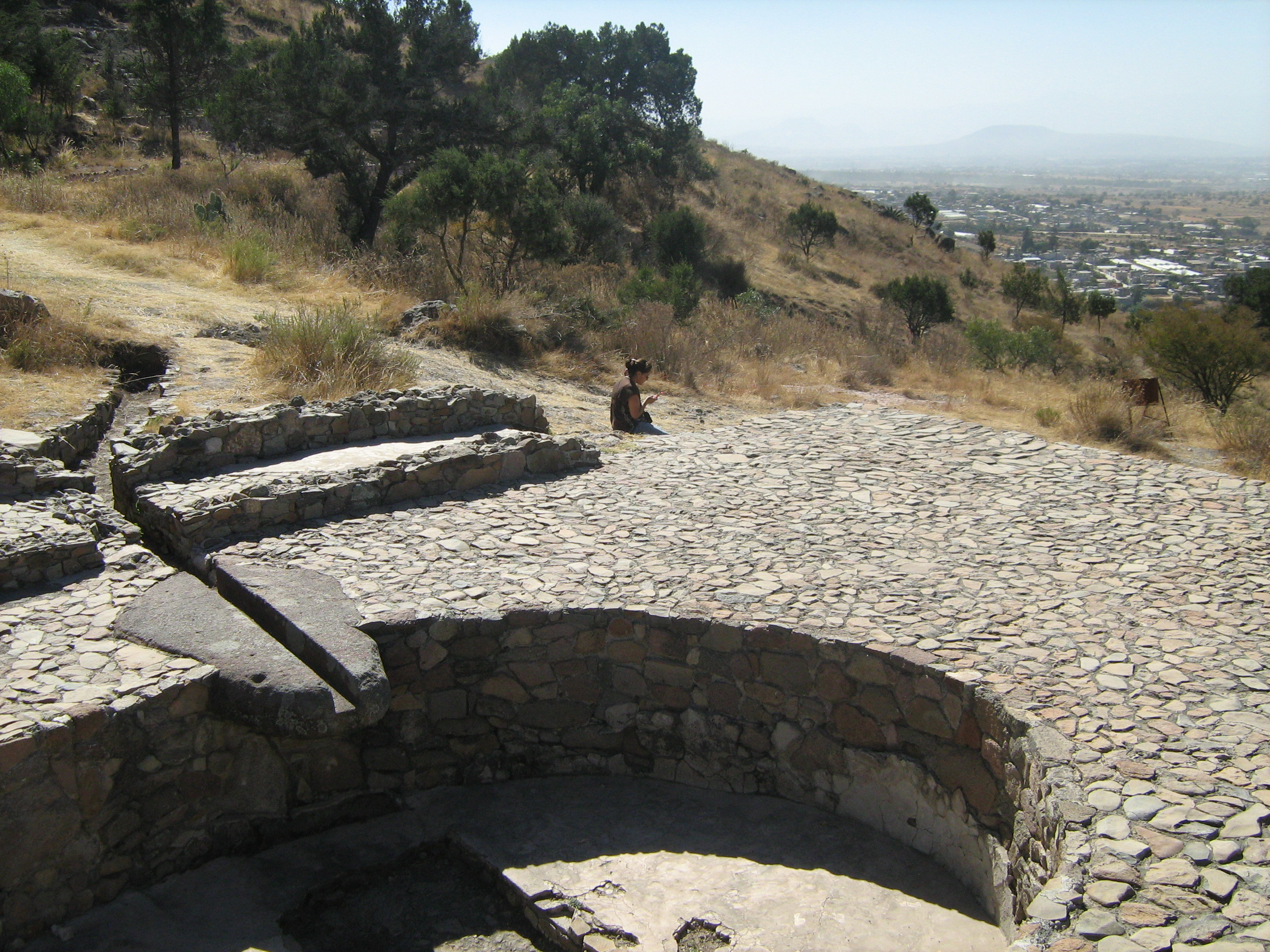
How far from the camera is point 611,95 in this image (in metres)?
38.4

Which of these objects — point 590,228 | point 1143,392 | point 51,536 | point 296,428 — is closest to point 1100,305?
point 590,228

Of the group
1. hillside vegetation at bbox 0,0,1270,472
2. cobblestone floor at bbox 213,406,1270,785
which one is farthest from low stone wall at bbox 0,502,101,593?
hillside vegetation at bbox 0,0,1270,472

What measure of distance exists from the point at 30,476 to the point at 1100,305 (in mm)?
33458

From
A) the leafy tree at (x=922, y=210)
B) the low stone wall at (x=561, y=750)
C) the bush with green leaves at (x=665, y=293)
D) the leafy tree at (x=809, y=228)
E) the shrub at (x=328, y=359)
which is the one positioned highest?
the leafy tree at (x=922, y=210)

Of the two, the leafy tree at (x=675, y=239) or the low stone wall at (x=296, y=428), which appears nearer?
the low stone wall at (x=296, y=428)

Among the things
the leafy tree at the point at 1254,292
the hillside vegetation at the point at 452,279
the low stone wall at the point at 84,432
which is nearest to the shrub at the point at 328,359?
the hillside vegetation at the point at 452,279

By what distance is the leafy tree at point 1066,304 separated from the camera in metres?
31.4

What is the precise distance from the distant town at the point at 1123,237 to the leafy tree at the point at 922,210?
8.93 ft

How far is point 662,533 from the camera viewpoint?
599 centimetres

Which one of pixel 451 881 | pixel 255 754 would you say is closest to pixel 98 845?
pixel 255 754

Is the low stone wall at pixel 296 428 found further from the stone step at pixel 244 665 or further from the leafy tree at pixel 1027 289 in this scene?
the leafy tree at pixel 1027 289

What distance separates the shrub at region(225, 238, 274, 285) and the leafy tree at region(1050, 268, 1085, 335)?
26460 millimetres

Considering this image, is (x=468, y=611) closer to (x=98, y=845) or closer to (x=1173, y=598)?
(x=98, y=845)

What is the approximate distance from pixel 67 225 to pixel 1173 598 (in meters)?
15.1
